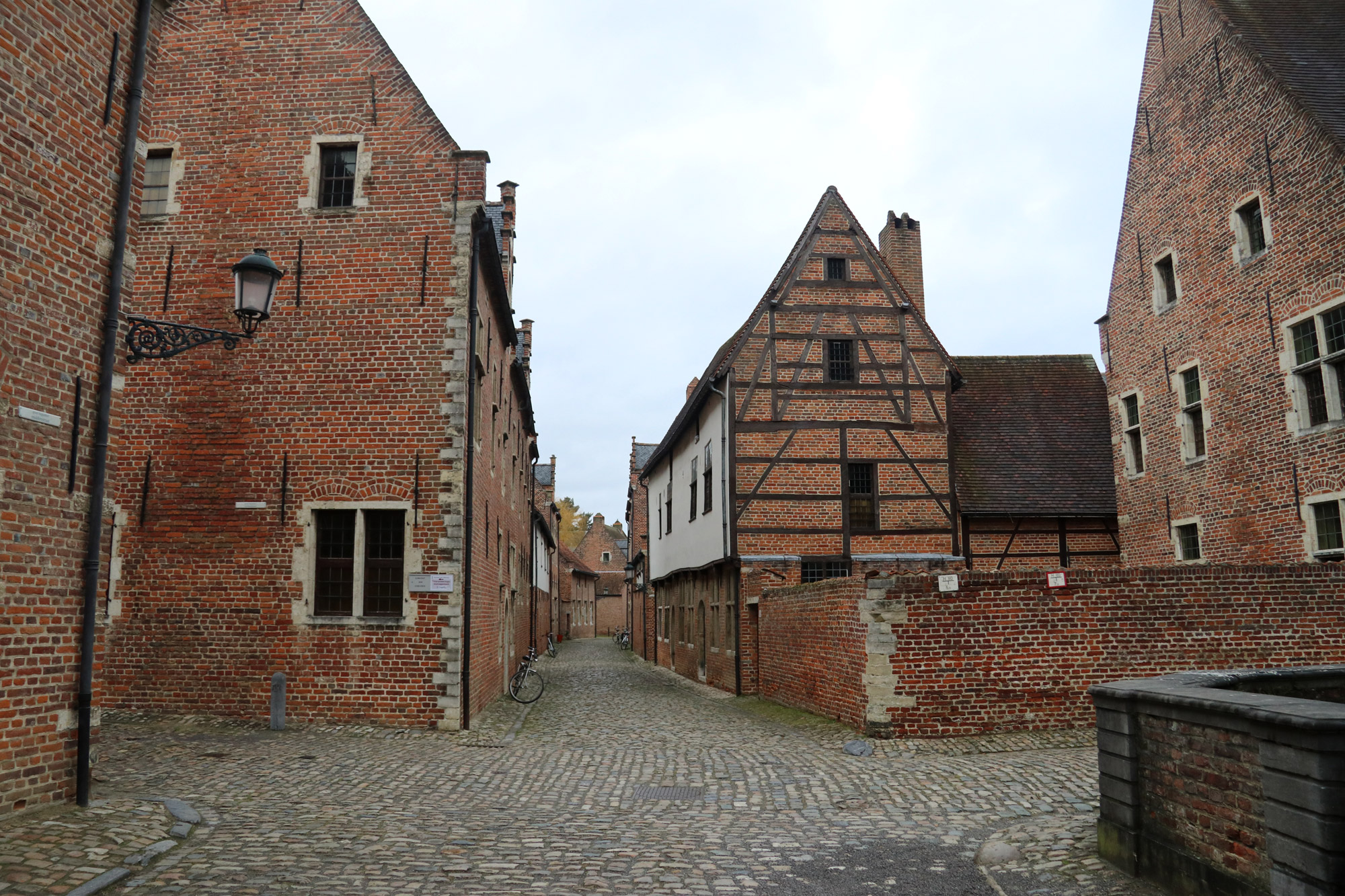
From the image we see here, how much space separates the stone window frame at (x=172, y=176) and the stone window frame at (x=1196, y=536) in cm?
1724

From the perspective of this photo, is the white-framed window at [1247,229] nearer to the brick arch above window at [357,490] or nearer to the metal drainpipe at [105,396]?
the brick arch above window at [357,490]

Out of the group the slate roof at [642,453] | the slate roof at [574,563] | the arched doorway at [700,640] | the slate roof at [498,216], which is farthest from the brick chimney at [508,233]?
the slate roof at [574,563]

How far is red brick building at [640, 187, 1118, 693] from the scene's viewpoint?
60.2 feet

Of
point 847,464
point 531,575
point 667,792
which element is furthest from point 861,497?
point 531,575

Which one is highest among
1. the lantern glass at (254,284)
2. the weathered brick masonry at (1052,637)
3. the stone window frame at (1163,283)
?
the stone window frame at (1163,283)

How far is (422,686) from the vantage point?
39.5 ft

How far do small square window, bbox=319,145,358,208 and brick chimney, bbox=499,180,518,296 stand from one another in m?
7.69

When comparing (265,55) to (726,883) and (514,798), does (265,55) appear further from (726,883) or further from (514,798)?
(726,883)

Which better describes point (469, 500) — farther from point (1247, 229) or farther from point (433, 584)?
point (1247, 229)

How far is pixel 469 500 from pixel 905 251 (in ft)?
47.2

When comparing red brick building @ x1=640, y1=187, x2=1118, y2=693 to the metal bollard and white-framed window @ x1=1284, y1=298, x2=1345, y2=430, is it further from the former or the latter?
the metal bollard

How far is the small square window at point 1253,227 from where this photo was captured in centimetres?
1551

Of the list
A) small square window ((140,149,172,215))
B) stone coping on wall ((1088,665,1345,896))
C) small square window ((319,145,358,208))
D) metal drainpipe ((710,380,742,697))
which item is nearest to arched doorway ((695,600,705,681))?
metal drainpipe ((710,380,742,697))

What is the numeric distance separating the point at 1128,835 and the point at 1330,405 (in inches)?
445
